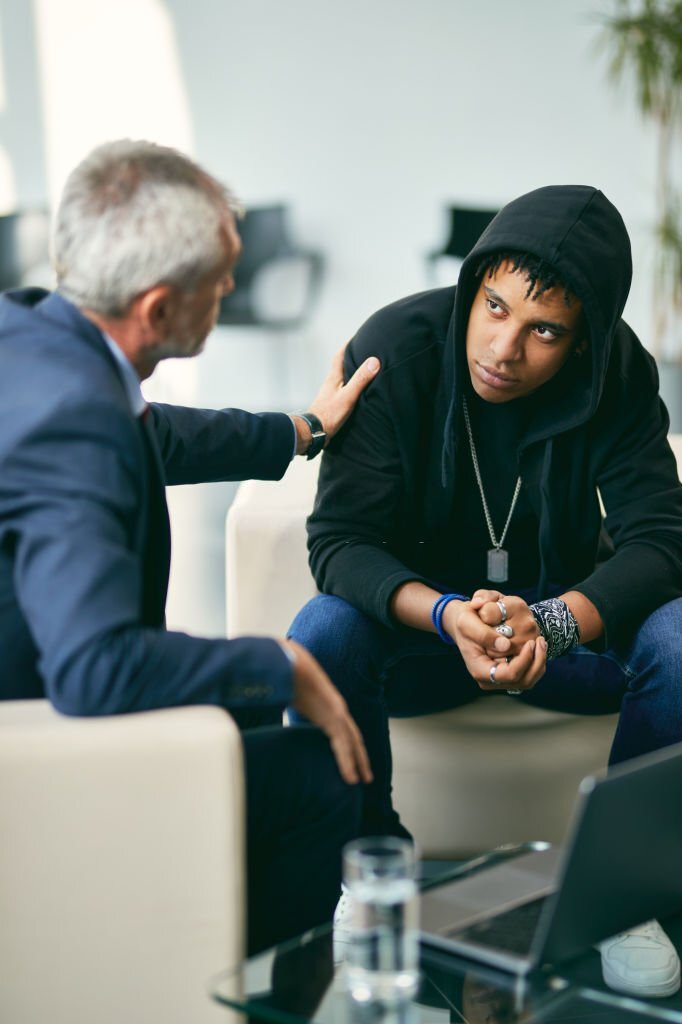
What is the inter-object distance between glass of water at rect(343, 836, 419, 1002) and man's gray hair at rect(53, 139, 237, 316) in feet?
2.08

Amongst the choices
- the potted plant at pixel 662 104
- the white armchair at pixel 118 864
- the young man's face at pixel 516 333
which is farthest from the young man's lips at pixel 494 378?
the potted plant at pixel 662 104

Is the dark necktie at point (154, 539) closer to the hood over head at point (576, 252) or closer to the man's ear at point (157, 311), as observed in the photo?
the man's ear at point (157, 311)

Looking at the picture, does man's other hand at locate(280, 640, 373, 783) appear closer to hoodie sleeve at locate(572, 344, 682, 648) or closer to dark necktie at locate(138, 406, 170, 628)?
dark necktie at locate(138, 406, 170, 628)

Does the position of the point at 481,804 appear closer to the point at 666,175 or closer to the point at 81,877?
the point at 81,877

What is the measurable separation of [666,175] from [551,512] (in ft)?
14.6

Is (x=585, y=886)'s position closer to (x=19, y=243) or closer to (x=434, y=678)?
(x=434, y=678)

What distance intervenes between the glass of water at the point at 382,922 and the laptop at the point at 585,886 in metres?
0.09

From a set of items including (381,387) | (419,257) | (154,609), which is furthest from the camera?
(419,257)

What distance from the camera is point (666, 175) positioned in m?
5.85

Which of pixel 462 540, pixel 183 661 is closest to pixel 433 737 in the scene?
pixel 462 540

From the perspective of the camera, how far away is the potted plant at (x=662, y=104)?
5.11 metres

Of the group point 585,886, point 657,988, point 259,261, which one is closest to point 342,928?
point 585,886

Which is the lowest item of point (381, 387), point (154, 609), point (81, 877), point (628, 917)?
point (628, 917)

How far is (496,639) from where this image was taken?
1.64m
